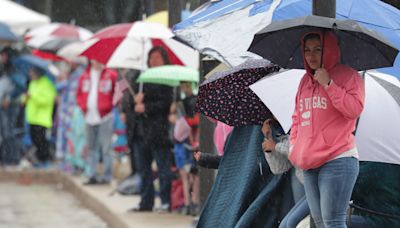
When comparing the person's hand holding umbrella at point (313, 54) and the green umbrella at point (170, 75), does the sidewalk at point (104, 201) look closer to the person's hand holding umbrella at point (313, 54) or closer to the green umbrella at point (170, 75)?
the green umbrella at point (170, 75)

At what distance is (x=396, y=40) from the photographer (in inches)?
257

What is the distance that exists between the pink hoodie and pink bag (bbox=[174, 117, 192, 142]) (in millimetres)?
5348

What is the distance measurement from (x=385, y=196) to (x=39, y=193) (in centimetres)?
1083

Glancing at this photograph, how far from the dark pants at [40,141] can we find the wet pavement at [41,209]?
1.04 m

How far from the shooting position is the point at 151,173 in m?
12.3

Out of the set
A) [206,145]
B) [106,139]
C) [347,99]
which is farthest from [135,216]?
[347,99]

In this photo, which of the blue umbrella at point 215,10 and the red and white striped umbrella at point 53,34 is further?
the red and white striped umbrella at point 53,34

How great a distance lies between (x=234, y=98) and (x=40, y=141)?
461 inches

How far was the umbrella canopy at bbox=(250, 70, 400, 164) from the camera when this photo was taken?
595 cm

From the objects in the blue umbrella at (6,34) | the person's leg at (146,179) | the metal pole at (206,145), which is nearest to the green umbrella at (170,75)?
the metal pole at (206,145)

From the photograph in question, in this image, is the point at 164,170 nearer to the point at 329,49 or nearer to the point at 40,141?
the point at 329,49

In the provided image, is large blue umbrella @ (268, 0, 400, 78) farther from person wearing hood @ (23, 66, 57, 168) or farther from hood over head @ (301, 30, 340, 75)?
person wearing hood @ (23, 66, 57, 168)

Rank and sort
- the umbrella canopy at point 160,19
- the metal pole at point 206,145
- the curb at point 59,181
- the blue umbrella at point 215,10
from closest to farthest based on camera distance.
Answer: the blue umbrella at point 215,10
the metal pole at point 206,145
the umbrella canopy at point 160,19
the curb at point 59,181

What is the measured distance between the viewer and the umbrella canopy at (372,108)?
19.5 ft
